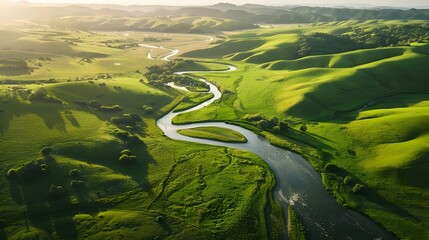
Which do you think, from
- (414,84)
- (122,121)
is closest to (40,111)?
(122,121)

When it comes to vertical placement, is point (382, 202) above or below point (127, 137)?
below

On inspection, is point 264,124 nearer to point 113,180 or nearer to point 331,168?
point 331,168

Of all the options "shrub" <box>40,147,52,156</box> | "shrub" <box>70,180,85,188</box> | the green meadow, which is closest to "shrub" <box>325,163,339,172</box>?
the green meadow

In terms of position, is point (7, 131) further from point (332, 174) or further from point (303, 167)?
point (332, 174)

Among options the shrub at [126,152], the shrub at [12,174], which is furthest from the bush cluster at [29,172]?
the shrub at [126,152]

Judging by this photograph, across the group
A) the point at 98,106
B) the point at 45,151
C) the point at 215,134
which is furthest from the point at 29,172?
the point at 215,134

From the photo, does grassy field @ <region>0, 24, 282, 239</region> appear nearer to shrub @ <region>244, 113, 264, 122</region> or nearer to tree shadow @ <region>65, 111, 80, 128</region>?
tree shadow @ <region>65, 111, 80, 128</region>

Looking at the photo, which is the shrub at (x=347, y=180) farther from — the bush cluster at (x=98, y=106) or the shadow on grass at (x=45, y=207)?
the bush cluster at (x=98, y=106)
